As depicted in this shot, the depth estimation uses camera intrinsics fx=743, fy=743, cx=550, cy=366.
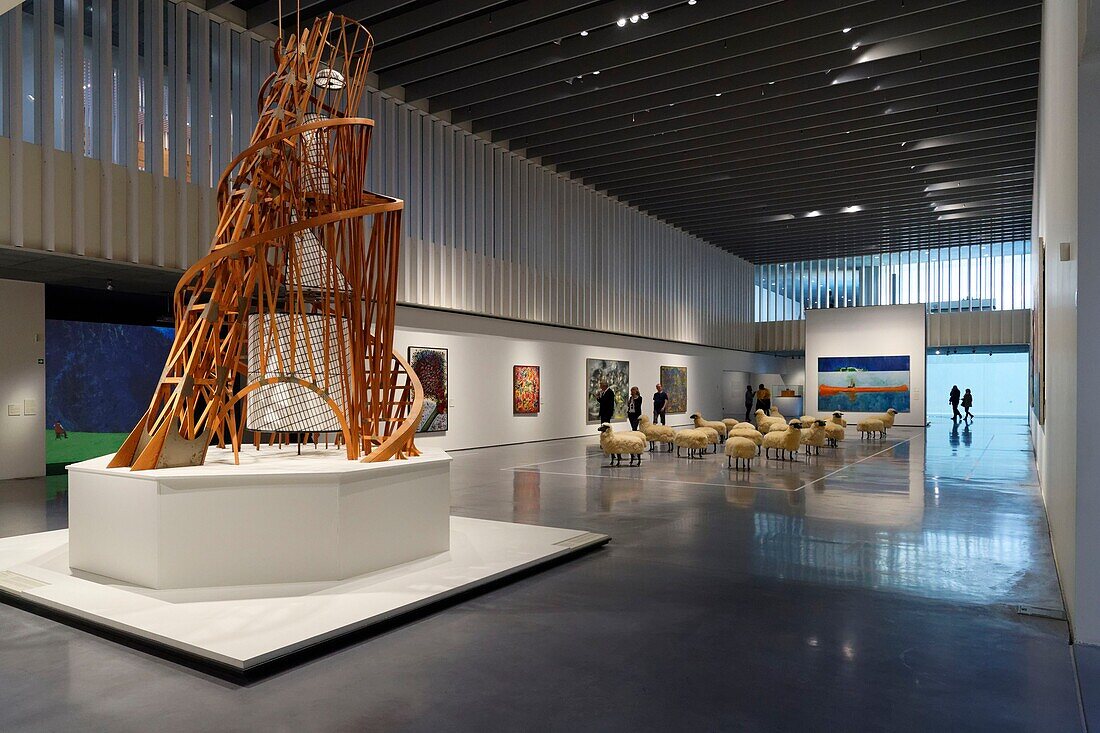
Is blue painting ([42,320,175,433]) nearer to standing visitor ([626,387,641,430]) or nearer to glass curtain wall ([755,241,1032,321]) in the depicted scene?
standing visitor ([626,387,641,430])

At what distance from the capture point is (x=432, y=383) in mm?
17578

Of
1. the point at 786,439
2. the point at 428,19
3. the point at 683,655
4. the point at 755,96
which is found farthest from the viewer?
the point at 755,96

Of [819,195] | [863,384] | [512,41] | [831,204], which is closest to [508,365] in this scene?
[512,41]

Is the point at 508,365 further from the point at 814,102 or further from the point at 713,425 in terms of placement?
the point at 814,102

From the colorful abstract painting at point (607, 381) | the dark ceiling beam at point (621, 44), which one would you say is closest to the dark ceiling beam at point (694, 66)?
the dark ceiling beam at point (621, 44)

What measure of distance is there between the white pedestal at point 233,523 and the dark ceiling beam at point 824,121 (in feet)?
47.7

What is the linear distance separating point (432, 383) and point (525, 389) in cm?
389

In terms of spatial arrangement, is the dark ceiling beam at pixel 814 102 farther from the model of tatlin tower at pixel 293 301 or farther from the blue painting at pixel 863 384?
the blue painting at pixel 863 384

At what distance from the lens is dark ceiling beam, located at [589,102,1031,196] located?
17.1m

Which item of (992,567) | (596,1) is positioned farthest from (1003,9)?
(992,567)

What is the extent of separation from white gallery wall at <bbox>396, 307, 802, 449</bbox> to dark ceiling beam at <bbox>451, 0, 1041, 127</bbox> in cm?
512

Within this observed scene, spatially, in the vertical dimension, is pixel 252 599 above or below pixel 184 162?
below

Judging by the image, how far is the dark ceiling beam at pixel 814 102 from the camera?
14805 mm

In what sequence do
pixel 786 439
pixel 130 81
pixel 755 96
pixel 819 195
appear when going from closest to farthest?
1. pixel 130 81
2. pixel 786 439
3. pixel 755 96
4. pixel 819 195
